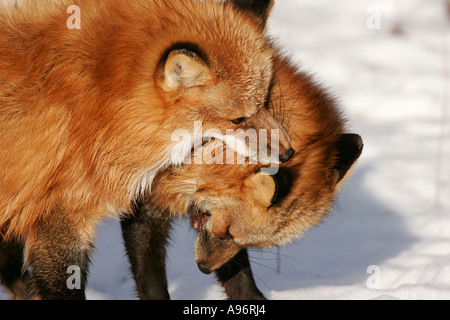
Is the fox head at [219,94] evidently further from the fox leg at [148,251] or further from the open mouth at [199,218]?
the fox leg at [148,251]

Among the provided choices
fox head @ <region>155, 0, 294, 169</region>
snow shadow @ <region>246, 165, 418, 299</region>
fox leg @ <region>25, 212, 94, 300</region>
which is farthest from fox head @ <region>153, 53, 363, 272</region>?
snow shadow @ <region>246, 165, 418, 299</region>

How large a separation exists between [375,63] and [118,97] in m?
6.50

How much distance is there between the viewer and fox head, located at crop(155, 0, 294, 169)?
118 inches

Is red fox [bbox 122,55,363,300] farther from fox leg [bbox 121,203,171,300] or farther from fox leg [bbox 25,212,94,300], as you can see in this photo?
fox leg [bbox 25,212,94,300]

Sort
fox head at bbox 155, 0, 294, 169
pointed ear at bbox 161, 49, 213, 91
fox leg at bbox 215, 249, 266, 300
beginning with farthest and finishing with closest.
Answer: fox leg at bbox 215, 249, 266, 300, fox head at bbox 155, 0, 294, 169, pointed ear at bbox 161, 49, 213, 91

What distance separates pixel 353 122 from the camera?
7691 mm

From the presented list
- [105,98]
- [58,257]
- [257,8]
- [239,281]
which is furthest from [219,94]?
[239,281]

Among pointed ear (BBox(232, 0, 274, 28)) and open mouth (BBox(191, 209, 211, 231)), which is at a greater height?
pointed ear (BBox(232, 0, 274, 28))

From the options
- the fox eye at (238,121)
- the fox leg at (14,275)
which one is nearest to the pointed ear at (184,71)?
the fox eye at (238,121)

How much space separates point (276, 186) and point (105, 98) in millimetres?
1006

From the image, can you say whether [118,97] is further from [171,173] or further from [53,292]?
[53,292]

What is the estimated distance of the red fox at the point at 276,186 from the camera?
3416 mm

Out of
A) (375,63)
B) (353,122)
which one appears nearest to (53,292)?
(353,122)

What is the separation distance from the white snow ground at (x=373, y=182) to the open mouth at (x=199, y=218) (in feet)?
1.76
